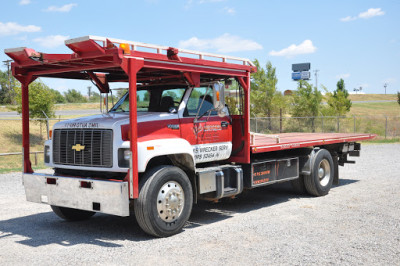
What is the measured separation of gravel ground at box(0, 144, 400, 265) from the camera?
550 centimetres

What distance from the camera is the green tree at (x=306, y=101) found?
101 ft

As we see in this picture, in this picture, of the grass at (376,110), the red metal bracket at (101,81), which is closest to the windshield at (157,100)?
the red metal bracket at (101,81)

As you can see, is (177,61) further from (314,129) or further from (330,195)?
(314,129)

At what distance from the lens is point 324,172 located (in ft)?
34.7

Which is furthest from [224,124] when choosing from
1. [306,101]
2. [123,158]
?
[306,101]

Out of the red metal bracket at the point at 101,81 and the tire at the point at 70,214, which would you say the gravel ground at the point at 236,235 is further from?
the red metal bracket at the point at 101,81

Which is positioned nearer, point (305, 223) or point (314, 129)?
point (305, 223)

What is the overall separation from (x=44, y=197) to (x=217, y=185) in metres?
2.88

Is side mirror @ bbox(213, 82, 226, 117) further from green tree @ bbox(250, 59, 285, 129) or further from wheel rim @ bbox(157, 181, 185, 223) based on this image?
green tree @ bbox(250, 59, 285, 129)

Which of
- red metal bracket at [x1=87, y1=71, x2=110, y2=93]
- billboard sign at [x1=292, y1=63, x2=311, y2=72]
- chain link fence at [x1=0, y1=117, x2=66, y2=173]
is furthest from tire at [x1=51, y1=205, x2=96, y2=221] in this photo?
billboard sign at [x1=292, y1=63, x2=311, y2=72]

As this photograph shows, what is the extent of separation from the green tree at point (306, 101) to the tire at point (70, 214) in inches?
984

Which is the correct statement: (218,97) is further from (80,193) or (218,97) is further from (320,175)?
(320,175)

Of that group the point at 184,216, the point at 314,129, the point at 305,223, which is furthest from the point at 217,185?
the point at 314,129

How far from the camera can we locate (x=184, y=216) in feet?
22.4
